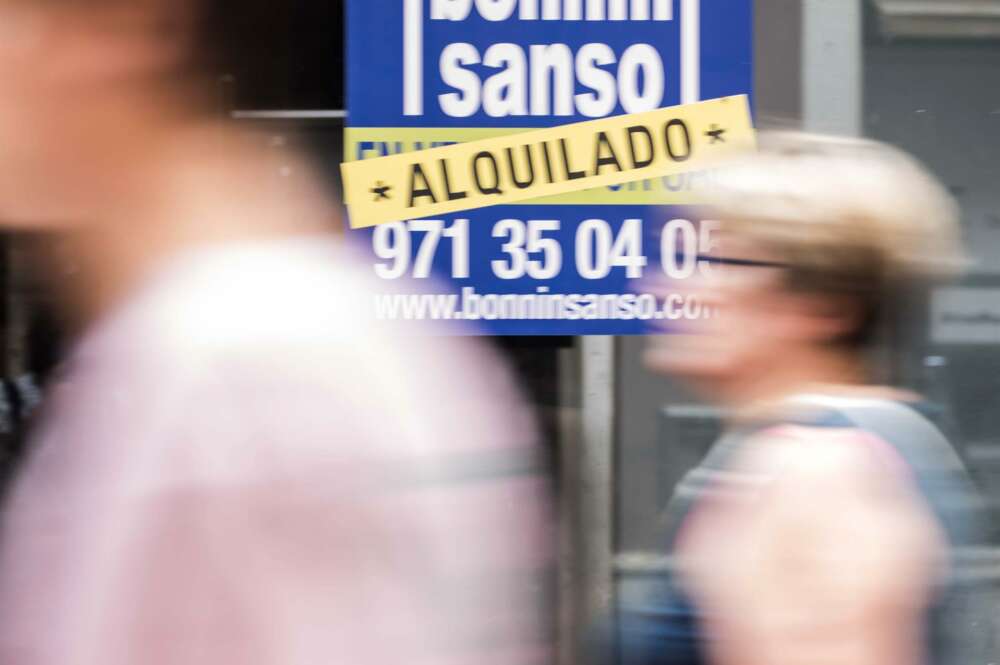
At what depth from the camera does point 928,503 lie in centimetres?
152

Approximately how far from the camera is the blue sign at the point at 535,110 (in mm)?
4070

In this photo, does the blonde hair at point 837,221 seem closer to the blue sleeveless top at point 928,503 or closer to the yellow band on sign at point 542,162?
the blue sleeveless top at point 928,503

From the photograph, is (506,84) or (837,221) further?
(506,84)

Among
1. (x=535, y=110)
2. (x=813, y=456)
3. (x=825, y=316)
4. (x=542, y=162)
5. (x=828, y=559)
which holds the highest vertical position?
(x=535, y=110)

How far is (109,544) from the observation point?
1358 millimetres

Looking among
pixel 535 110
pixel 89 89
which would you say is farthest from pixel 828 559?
pixel 535 110

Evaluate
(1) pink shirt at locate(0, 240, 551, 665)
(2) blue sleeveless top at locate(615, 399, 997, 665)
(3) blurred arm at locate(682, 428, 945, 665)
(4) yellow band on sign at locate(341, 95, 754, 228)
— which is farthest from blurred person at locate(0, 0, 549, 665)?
(4) yellow band on sign at locate(341, 95, 754, 228)

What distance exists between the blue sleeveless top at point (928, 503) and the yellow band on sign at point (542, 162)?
92.3 inches

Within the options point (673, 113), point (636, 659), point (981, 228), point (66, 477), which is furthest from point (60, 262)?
point (981, 228)

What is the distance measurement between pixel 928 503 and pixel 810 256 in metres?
0.35

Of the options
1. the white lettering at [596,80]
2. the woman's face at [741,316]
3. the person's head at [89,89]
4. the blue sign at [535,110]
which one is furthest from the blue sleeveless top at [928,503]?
the white lettering at [596,80]

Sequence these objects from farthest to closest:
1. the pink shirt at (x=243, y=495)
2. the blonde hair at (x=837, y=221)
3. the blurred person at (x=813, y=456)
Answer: the blonde hair at (x=837, y=221), the blurred person at (x=813, y=456), the pink shirt at (x=243, y=495)

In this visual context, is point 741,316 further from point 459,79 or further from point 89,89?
point 459,79

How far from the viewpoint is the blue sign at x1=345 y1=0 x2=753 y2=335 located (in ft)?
13.4
